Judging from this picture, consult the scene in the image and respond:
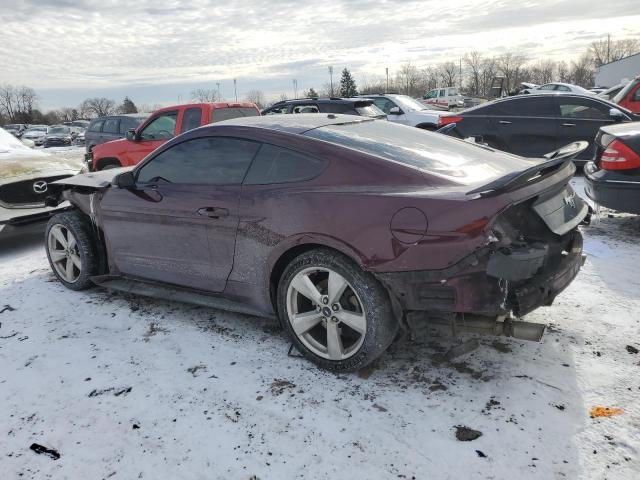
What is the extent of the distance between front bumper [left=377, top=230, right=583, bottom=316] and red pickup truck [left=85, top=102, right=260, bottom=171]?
248 inches

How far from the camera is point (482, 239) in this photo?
2.46 meters

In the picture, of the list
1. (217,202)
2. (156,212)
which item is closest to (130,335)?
(156,212)

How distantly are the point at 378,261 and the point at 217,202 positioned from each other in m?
1.28

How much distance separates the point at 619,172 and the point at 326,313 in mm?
3840

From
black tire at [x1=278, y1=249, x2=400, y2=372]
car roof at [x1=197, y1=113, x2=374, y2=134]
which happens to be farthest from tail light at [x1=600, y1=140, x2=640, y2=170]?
black tire at [x1=278, y1=249, x2=400, y2=372]

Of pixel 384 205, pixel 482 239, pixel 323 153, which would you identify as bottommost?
pixel 482 239

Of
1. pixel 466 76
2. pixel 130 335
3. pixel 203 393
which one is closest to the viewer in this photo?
pixel 203 393

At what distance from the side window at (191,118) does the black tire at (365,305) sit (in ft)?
19.4

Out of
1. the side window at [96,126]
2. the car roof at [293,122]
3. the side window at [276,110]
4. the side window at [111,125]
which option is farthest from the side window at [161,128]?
the side window at [96,126]

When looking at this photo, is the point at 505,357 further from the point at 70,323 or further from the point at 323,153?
the point at 70,323

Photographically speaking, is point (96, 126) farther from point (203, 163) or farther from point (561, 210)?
point (561, 210)

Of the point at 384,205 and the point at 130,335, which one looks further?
the point at 130,335

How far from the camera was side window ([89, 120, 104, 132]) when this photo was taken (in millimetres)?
13666

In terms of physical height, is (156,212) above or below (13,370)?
above
